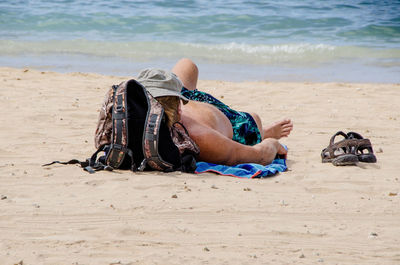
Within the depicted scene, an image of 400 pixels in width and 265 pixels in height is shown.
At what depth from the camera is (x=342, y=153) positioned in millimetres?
4270

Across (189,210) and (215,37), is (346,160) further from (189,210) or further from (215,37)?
(215,37)

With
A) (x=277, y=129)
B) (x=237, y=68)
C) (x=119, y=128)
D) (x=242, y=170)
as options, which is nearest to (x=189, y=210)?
(x=119, y=128)

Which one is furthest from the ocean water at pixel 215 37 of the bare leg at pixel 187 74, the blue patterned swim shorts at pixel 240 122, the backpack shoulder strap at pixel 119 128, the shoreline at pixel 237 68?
the backpack shoulder strap at pixel 119 128

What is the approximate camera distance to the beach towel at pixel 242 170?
3791 millimetres

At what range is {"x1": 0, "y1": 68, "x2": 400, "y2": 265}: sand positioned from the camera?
2459 mm

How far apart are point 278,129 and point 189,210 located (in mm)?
1931

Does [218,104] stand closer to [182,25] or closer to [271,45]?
[271,45]

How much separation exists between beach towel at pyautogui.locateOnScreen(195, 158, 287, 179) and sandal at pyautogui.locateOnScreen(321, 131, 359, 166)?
432 millimetres

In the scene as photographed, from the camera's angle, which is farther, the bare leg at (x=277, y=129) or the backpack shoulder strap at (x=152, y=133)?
the bare leg at (x=277, y=129)

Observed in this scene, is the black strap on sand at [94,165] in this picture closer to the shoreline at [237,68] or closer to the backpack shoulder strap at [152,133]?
the backpack shoulder strap at [152,133]

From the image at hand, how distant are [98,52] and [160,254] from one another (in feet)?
33.0

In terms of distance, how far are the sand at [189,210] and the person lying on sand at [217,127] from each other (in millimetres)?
233

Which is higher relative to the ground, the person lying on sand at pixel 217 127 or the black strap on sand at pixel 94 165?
the person lying on sand at pixel 217 127

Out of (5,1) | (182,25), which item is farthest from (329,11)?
(5,1)
